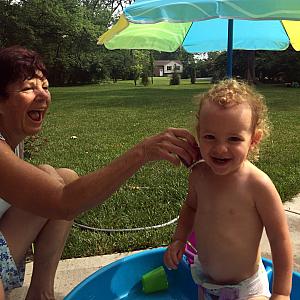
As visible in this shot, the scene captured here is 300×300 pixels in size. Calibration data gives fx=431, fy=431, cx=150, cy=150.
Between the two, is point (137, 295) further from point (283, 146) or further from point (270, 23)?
point (283, 146)

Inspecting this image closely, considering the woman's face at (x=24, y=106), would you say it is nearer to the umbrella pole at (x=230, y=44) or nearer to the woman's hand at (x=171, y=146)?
the woman's hand at (x=171, y=146)

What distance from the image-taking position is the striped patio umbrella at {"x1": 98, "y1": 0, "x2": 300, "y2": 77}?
1.58 m

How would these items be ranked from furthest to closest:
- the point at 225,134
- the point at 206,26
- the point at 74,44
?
1. the point at 74,44
2. the point at 206,26
3. the point at 225,134

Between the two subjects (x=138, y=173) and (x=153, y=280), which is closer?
(x=153, y=280)

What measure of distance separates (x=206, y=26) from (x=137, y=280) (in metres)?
2.27

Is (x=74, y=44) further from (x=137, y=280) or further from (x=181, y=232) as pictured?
(x=181, y=232)

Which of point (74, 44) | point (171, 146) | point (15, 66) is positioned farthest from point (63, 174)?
Result: point (74, 44)

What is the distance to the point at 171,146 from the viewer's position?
1.34 m

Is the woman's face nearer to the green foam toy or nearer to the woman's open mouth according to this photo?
the woman's open mouth

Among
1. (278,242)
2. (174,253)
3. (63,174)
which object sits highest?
(63,174)

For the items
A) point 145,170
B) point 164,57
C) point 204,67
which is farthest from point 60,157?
point 164,57

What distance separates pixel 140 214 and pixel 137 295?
0.90m

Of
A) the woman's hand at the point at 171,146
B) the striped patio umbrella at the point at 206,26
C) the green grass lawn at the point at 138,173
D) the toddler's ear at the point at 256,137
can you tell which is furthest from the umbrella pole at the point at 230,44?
the woman's hand at the point at 171,146

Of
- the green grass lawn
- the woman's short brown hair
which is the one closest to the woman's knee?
the woman's short brown hair
